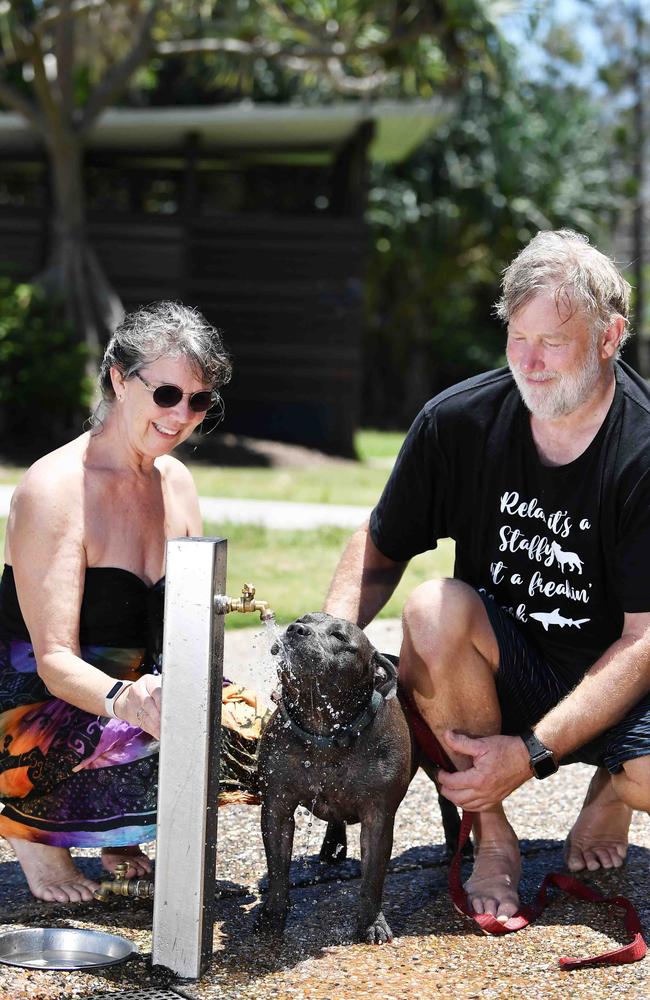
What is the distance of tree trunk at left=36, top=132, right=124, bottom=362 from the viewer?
12961mm

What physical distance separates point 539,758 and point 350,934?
584 millimetres

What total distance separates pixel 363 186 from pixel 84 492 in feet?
38.3

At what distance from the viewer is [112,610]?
124 inches

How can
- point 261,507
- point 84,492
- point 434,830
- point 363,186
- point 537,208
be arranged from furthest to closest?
point 537,208 → point 363,186 → point 261,507 → point 434,830 → point 84,492

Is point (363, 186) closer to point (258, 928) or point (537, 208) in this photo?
point (537, 208)

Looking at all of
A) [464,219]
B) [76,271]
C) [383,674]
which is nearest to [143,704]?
[383,674]

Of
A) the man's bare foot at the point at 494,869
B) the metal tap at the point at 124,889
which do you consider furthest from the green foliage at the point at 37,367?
the man's bare foot at the point at 494,869

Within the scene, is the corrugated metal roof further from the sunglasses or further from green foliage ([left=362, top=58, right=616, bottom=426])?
the sunglasses

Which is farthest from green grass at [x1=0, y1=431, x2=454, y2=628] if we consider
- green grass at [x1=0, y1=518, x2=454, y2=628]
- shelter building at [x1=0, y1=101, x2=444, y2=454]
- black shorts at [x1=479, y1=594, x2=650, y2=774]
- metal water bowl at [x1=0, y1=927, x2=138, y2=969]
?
metal water bowl at [x1=0, y1=927, x2=138, y2=969]

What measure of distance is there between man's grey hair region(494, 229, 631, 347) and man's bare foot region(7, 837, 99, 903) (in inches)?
68.4

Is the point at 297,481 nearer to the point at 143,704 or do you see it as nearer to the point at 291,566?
the point at 291,566

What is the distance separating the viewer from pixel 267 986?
2605 mm

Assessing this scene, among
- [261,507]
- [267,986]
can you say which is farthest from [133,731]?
[261,507]

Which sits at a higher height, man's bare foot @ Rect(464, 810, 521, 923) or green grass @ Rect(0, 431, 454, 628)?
man's bare foot @ Rect(464, 810, 521, 923)
